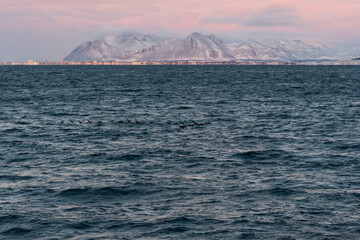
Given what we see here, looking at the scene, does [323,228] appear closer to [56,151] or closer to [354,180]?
[354,180]

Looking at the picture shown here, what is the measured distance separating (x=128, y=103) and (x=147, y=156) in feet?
156

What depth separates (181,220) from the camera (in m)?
23.9

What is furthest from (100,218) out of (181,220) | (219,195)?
(219,195)

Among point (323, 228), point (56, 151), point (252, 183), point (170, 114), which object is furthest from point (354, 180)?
point (170, 114)

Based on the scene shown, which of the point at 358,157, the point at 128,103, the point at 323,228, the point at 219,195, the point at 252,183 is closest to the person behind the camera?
the point at 323,228

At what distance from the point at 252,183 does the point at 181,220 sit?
27.0ft

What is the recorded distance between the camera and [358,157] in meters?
38.2

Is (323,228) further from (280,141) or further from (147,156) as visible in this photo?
(280,141)

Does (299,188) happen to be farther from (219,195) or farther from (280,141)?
(280,141)

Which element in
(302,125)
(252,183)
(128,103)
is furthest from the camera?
(128,103)

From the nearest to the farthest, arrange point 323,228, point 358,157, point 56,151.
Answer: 1. point 323,228
2. point 358,157
3. point 56,151

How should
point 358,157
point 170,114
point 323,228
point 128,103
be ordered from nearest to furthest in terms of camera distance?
point 323,228
point 358,157
point 170,114
point 128,103

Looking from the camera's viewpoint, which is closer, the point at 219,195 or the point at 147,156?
the point at 219,195

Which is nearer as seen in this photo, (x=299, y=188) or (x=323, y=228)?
(x=323, y=228)
